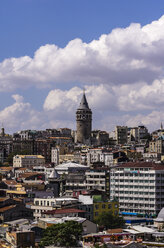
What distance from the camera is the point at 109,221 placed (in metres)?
77.4

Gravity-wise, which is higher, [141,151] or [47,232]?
[141,151]

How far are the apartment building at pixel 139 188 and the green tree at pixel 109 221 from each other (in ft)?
60.0

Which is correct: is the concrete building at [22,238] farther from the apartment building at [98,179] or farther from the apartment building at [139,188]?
the apartment building at [98,179]

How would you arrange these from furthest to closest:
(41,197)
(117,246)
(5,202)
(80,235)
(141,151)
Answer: (141,151)
(41,197)
(5,202)
(80,235)
(117,246)

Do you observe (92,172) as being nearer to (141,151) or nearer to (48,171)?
(48,171)

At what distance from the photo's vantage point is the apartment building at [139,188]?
318 feet

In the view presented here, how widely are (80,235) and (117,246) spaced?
6.86 meters

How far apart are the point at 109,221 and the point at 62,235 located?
55.8 ft

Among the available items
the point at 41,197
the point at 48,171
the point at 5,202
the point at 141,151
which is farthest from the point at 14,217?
the point at 141,151

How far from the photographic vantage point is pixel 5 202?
83.4 metres

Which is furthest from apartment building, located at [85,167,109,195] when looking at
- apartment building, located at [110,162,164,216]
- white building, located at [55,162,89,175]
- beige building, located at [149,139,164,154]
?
beige building, located at [149,139,164,154]

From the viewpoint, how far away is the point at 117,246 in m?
59.6

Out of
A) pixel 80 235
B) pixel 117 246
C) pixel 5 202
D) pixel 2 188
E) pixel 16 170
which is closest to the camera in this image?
pixel 117 246

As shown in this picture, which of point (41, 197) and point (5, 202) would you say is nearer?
point (5, 202)
